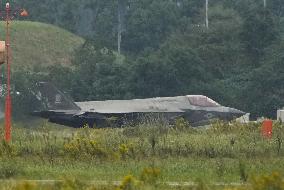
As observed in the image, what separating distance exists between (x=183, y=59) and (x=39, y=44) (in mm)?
14718

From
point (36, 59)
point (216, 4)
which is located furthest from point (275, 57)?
point (216, 4)

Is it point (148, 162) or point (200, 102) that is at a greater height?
point (200, 102)

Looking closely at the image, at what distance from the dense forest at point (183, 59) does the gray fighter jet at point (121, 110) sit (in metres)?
9.15

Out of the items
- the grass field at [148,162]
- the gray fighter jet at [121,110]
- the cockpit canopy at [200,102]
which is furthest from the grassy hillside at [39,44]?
the grass field at [148,162]

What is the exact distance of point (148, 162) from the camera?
73.3 ft

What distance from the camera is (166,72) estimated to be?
61125 mm

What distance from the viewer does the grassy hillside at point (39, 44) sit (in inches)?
2704

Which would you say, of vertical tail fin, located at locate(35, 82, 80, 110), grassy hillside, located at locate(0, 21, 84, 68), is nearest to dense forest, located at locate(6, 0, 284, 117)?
grassy hillside, located at locate(0, 21, 84, 68)

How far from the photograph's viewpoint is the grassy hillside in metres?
68.7

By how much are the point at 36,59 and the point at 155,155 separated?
1800 inches

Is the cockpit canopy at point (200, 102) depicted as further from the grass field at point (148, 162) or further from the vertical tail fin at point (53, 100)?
the grass field at point (148, 162)

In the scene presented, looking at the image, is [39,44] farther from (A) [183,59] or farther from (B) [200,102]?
(B) [200,102]

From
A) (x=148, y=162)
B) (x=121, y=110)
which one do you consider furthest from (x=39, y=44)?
(x=148, y=162)

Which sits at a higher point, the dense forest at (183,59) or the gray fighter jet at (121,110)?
the dense forest at (183,59)
